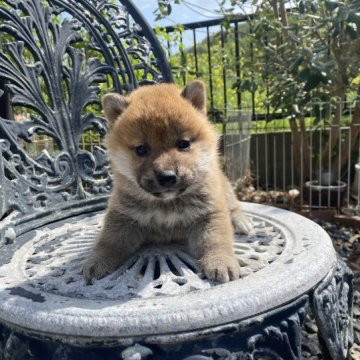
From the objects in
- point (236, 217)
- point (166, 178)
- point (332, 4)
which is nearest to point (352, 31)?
point (332, 4)

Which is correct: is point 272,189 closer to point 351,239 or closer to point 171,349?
point 351,239

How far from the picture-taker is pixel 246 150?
17.3ft

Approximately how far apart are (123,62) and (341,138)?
9.74ft

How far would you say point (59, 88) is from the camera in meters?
2.72

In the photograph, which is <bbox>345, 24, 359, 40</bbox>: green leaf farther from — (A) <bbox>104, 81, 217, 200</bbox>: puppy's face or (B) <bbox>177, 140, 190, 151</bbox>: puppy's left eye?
(B) <bbox>177, 140, 190, 151</bbox>: puppy's left eye

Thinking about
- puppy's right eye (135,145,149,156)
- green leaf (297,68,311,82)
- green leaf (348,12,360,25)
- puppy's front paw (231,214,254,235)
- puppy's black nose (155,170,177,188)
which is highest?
green leaf (348,12,360,25)

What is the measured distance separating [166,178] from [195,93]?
1.88 ft

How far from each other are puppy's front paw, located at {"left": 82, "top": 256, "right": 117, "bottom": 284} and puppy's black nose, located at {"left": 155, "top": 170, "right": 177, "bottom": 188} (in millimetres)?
383

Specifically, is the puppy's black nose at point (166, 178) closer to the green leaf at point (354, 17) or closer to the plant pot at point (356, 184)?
the green leaf at point (354, 17)

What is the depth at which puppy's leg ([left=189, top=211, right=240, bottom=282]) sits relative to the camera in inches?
61.8

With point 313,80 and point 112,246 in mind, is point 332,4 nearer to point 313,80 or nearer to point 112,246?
point 313,80

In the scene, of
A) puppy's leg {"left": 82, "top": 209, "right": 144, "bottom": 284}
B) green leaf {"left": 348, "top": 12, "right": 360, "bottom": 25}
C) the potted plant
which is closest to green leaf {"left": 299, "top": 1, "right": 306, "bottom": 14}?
the potted plant

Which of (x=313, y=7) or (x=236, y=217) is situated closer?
(x=236, y=217)

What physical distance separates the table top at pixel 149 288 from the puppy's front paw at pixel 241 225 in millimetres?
46
